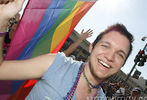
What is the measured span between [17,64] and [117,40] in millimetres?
1250

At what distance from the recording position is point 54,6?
1.67 meters

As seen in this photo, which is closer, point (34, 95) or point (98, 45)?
point (34, 95)

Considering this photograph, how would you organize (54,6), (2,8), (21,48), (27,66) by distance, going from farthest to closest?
(54,6) < (21,48) < (27,66) < (2,8)

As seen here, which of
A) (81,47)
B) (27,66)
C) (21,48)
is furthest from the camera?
(81,47)

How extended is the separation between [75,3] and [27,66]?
108cm

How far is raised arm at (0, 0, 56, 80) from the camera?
108 centimetres

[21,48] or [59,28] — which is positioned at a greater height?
[59,28]

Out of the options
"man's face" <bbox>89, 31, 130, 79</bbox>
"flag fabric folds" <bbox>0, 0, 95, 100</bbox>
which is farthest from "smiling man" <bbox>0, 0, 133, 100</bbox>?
"flag fabric folds" <bbox>0, 0, 95, 100</bbox>

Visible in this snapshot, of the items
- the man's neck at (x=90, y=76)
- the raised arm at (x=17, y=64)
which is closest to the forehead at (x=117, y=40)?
the man's neck at (x=90, y=76)

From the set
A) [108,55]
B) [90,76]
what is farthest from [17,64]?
[108,55]

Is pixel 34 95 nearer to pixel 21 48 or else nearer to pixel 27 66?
pixel 27 66

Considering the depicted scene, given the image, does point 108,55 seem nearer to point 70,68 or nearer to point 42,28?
point 70,68

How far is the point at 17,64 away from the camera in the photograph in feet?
4.04

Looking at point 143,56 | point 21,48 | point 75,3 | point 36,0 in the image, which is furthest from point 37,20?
point 143,56
